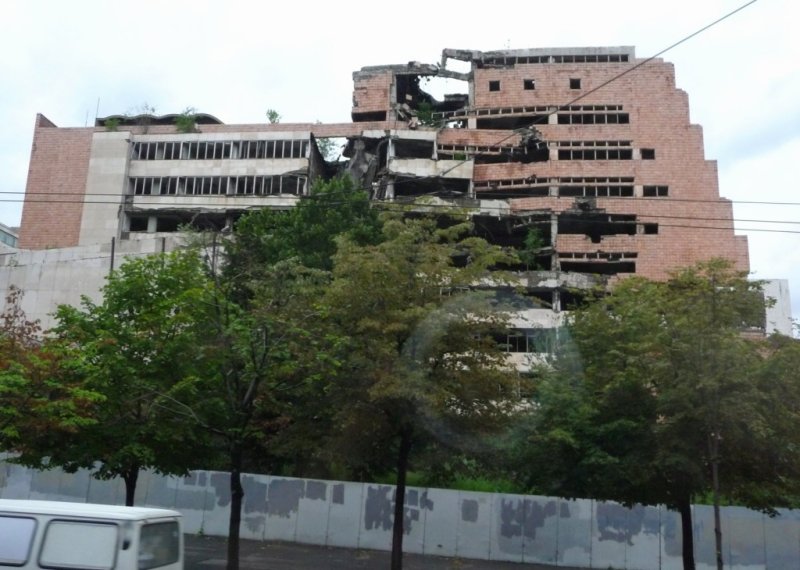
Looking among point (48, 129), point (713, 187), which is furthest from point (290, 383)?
point (48, 129)

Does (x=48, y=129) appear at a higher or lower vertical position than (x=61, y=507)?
higher

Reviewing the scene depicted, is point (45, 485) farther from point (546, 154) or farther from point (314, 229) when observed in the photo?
point (546, 154)

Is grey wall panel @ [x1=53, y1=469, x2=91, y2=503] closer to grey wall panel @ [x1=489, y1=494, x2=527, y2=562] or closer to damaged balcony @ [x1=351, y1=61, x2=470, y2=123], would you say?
grey wall panel @ [x1=489, y1=494, x2=527, y2=562]

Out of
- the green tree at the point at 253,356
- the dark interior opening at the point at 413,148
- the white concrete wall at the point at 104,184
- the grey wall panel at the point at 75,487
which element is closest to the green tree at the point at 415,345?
the green tree at the point at 253,356

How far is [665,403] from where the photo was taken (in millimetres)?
15438

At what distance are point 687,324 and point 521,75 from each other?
45.2 m

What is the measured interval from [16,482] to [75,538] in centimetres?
1804

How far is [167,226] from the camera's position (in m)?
54.5

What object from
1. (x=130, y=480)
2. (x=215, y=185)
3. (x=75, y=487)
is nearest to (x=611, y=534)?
(x=130, y=480)

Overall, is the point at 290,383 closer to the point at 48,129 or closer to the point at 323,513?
the point at 323,513

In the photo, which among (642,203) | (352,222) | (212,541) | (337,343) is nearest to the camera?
(337,343)

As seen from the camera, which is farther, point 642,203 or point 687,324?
point 642,203

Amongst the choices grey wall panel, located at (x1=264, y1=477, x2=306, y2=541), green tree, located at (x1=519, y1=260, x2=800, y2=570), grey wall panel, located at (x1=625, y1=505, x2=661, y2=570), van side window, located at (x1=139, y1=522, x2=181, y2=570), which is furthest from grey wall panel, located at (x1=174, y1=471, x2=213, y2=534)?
van side window, located at (x1=139, y1=522, x2=181, y2=570)

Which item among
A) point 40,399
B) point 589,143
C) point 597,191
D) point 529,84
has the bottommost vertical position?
point 40,399
